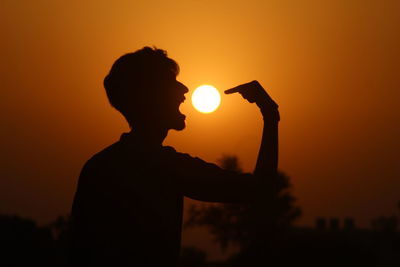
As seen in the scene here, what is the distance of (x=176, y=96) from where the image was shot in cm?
440

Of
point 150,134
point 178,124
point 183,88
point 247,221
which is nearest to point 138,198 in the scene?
point 150,134

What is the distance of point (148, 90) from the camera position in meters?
4.38

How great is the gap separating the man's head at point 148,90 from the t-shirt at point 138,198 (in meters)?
0.17

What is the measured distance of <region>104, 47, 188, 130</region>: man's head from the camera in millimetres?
4371

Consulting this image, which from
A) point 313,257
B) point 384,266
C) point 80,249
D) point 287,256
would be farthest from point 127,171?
point 384,266

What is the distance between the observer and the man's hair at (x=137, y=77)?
4.38 m

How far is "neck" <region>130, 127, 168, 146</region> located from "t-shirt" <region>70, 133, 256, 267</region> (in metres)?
0.06

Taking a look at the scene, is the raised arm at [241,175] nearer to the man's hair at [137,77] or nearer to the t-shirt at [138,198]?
the t-shirt at [138,198]

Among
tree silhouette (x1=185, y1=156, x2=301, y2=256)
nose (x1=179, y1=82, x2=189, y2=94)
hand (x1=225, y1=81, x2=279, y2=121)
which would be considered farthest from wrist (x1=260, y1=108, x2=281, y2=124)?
tree silhouette (x1=185, y1=156, x2=301, y2=256)

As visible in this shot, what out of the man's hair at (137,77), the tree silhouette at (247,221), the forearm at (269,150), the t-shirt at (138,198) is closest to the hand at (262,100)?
the forearm at (269,150)

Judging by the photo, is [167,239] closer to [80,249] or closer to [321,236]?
[80,249]

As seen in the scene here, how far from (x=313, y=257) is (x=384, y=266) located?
42.4 meters

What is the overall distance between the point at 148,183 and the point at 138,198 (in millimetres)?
89

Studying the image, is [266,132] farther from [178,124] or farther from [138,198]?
[138,198]
